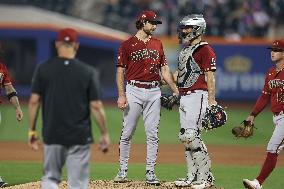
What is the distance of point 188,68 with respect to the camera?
33.5 feet

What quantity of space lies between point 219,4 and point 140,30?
17.5 meters

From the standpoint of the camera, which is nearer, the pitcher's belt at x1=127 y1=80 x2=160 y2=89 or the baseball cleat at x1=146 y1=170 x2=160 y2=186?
the baseball cleat at x1=146 y1=170 x2=160 y2=186

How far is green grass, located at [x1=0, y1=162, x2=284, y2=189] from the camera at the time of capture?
37.7ft

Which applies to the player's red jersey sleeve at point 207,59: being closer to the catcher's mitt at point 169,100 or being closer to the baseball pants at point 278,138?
the catcher's mitt at point 169,100

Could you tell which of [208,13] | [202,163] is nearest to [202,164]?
[202,163]

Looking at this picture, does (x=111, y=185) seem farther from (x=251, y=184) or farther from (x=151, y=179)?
(x=251, y=184)

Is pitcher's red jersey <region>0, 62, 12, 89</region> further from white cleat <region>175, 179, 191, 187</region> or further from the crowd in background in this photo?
the crowd in background

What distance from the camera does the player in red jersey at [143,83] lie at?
1056 cm

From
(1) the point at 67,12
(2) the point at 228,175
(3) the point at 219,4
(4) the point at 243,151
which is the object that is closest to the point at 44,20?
(1) the point at 67,12

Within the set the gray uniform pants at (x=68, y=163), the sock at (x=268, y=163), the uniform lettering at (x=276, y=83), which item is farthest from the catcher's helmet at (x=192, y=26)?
the gray uniform pants at (x=68, y=163)

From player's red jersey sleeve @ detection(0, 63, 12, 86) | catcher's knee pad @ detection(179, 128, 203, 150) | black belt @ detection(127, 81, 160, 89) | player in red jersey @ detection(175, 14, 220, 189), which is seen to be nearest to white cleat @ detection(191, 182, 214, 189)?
player in red jersey @ detection(175, 14, 220, 189)

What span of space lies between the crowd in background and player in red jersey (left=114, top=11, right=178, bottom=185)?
16.3m

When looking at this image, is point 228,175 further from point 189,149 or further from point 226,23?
point 226,23

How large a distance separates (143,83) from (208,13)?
56.7ft
